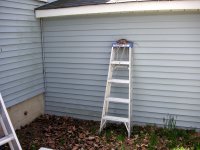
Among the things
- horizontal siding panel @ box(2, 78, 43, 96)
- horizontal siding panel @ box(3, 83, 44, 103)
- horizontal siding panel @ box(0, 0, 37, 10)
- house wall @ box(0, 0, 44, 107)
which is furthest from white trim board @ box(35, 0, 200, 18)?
horizontal siding panel @ box(3, 83, 44, 103)

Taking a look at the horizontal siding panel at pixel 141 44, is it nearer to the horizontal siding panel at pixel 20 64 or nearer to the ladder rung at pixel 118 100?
the horizontal siding panel at pixel 20 64

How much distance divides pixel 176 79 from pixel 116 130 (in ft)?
5.55

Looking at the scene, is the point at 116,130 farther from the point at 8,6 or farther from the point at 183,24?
the point at 8,6

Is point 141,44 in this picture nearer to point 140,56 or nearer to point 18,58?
point 140,56

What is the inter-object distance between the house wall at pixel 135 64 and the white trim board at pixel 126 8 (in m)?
0.32

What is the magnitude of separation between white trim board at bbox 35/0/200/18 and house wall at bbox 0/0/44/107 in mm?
420

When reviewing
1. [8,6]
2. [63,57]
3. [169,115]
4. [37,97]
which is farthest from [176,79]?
[8,6]

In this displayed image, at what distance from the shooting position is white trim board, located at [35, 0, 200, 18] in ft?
15.6

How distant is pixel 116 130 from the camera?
5.74 metres

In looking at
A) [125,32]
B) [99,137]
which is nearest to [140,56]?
[125,32]

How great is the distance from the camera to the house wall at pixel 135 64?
17.3 feet

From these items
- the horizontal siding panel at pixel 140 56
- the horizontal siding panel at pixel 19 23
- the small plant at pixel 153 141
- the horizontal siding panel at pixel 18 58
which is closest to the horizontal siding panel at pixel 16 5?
the horizontal siding panel at pixel 19 23

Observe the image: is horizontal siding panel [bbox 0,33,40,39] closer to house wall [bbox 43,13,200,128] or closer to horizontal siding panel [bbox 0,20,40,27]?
horizontal siding panel [bbox 0,20,40,27]

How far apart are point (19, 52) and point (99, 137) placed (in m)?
2.49
